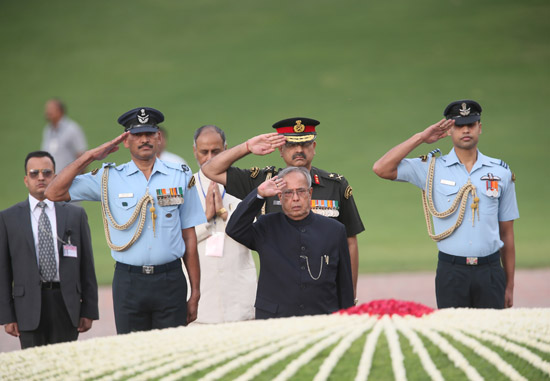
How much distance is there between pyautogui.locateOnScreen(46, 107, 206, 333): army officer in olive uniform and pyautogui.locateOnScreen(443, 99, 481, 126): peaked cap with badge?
1340 millimetres

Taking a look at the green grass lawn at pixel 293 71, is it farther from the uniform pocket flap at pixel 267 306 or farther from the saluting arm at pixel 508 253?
the uniform pocket flap at pixel 267 306

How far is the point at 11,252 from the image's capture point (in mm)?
4242

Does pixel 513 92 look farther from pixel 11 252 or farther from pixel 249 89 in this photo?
pixel 11 252

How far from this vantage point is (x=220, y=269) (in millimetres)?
4438

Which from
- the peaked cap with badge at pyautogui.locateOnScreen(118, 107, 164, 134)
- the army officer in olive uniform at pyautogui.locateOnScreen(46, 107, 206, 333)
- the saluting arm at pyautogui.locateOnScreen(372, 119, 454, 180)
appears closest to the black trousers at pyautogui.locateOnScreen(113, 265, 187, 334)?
the army officer in olive uniform at pyautogui.locateOnScreen(46, 107, 206, 333)

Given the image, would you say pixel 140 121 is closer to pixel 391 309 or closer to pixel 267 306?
pixel 267 306

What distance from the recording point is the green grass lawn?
1126 cm

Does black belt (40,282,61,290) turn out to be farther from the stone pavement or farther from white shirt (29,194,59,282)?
the stone pavement

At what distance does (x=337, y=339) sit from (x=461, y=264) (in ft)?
8.82

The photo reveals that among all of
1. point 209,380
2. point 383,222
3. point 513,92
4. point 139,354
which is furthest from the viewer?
point 513,92

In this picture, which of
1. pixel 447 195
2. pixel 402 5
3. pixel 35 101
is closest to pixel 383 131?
pixel 402 5

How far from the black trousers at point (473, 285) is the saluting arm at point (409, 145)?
0.55m

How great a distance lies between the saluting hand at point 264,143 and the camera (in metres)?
3.73

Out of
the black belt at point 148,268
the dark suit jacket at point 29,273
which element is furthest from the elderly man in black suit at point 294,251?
the dark suit jacket at point 29,273
